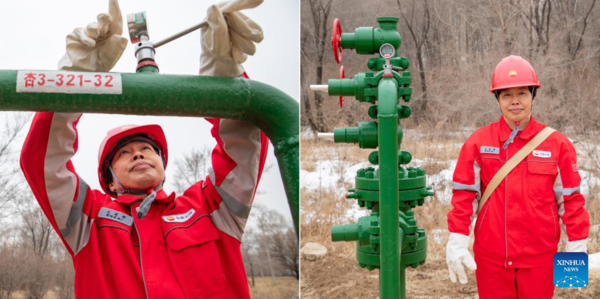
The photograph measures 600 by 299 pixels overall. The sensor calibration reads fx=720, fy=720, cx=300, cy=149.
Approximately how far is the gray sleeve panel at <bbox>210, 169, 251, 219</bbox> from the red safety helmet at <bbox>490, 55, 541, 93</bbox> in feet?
3.94

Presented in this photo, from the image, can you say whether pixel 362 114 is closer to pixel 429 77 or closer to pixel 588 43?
pixel 429 77

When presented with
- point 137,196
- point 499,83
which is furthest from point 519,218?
point 137,196

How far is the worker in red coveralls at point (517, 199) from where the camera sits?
3059mm

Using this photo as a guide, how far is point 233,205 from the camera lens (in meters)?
2.77

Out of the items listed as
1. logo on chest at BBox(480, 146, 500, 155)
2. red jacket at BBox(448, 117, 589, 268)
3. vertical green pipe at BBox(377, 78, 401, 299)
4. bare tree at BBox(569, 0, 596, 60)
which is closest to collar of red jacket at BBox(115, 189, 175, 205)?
vertical green pipe at BBox(377, 78, 401, 299)

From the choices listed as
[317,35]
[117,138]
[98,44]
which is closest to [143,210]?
[117,138]

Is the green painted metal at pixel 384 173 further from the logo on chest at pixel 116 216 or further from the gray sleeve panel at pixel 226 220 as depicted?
the logo on chest at pixel 116 216

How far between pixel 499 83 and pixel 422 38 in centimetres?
518

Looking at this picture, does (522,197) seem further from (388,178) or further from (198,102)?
(198,102)

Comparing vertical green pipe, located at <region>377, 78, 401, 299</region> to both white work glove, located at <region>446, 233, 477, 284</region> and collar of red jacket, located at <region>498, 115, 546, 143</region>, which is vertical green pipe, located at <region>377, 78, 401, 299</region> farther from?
collar of red jacket, located at <region>498, 115, 546, 143</region>

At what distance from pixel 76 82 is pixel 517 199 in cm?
197

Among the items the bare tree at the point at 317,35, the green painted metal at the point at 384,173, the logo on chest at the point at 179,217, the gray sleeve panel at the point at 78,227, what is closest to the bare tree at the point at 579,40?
the bare tree at the point at 317,35

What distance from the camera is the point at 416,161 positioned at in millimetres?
6664

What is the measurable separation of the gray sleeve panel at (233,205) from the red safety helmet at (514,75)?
1.20 meters
